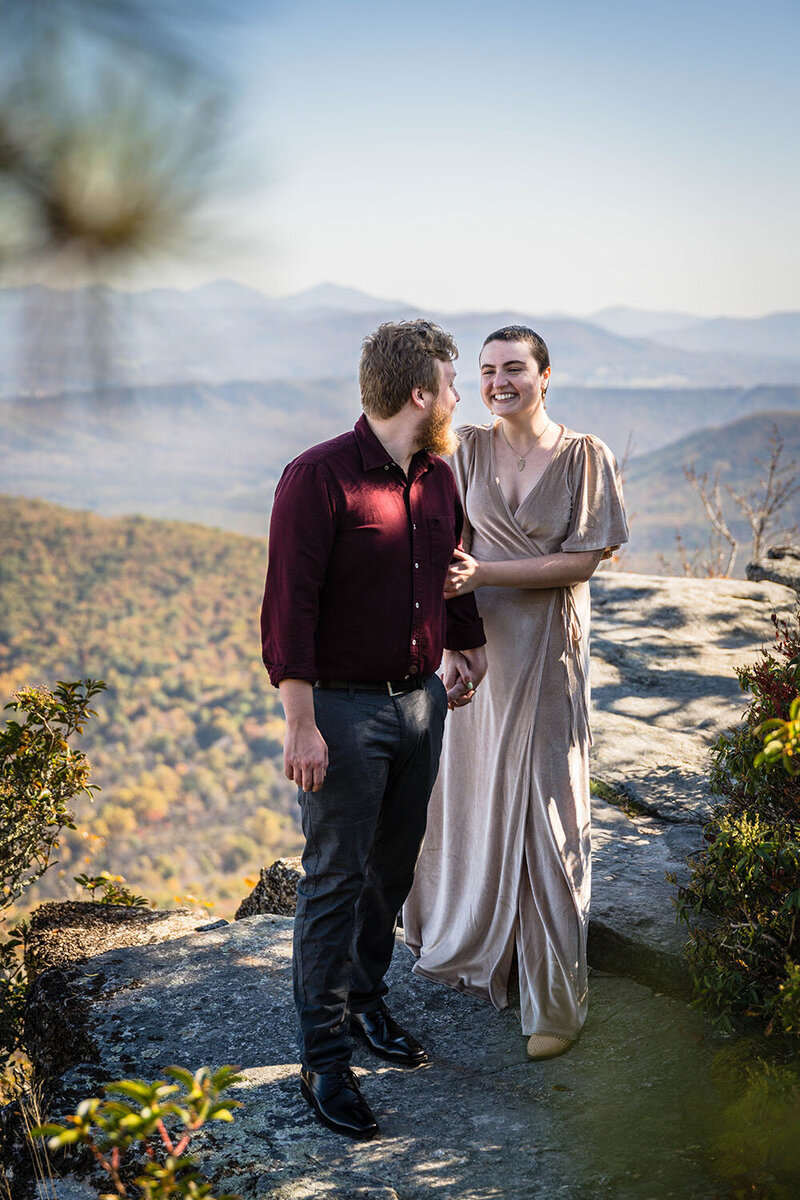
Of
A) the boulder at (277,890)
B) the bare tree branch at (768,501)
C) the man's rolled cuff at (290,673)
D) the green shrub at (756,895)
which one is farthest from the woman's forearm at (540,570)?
the bare tree branch at (768,501)

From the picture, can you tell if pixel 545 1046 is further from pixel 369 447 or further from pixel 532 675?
pixel 369 447

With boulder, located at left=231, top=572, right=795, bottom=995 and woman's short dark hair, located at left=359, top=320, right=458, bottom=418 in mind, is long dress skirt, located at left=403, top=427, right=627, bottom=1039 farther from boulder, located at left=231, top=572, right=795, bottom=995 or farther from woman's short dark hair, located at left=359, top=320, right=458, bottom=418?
woman's short dark hair, located at left=359, top=320, right=458, bottom=418

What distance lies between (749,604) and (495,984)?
14.3 feet

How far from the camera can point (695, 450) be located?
119ft

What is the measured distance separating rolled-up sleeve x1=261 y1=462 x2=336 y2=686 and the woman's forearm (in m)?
0.64

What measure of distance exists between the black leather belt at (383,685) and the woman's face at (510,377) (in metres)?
0.86

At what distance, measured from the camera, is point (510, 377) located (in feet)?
9.52

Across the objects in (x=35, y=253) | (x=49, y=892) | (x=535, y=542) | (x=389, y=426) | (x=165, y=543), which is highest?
(x=35, y=253)

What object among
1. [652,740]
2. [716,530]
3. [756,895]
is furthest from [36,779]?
[716,530]

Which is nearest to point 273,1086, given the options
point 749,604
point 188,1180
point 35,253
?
point 188,1180

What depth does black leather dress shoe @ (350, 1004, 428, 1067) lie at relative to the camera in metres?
2.79

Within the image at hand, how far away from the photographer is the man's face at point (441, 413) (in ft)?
8.24

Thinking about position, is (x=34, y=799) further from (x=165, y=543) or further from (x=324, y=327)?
(x=324, y=327)

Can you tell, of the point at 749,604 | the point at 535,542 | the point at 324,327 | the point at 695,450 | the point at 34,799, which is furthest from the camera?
the point at 324,327
